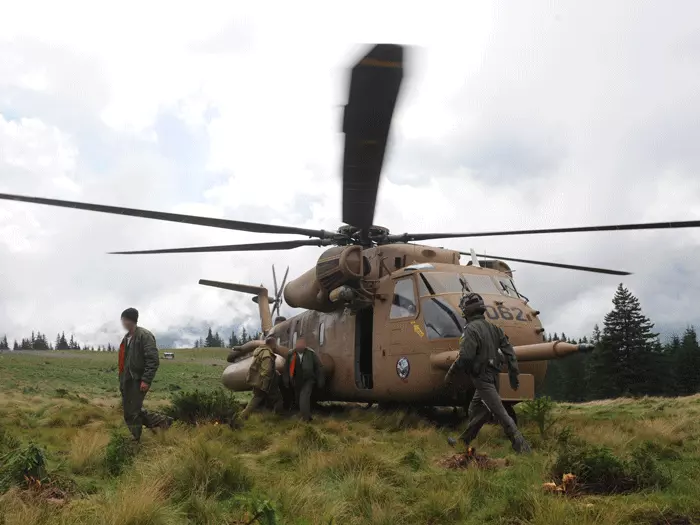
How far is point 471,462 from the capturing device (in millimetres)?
6270

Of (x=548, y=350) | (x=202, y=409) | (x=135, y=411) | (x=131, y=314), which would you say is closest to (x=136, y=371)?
(x=135, y=411)

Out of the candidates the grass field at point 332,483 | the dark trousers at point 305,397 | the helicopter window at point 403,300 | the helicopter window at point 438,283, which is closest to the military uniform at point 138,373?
the grass field at point 332,483

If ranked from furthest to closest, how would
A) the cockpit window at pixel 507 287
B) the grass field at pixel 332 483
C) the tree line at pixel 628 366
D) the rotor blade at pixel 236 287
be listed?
the tree line at pixel 628 366 → the rotor blade at pixel 236 287 → the cockpit window at pixel 507 287 → the grass field at pixel 332 483

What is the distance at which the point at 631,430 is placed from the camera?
8562mm

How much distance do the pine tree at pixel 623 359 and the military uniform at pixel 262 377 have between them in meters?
40.7

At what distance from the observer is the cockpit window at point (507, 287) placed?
10.9 metres

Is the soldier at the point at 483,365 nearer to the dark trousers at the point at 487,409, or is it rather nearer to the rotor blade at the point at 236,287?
the dark trousers at the point at 487,409

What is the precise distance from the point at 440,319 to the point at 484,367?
2.43 metres

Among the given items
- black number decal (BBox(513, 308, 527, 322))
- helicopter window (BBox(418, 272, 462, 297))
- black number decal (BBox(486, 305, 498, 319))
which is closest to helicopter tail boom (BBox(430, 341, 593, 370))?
black number decal (BBox(486, 305, 498, 319))

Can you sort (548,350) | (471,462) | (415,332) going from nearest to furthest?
(471,462) < (548,350) < (415,332)

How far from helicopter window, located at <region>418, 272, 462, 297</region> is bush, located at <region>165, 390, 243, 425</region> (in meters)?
3.89

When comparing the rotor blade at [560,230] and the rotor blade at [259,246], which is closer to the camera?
the rotor blade at [560,230]

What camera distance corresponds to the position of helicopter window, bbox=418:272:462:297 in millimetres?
10359

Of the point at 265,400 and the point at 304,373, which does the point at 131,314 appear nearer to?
the point at 304,373
